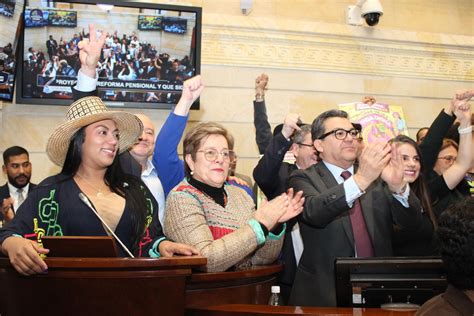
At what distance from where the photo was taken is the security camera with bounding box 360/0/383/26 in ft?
20.3

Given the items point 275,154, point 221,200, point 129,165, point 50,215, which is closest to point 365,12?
point 275,154

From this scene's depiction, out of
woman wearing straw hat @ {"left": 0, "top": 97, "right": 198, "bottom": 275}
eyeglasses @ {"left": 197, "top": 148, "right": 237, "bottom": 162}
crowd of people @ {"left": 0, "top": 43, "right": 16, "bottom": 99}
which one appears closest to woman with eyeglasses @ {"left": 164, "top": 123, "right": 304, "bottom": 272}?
eyeglasses @ {"left": 197, "top": 148, "right": 237, "bottom": 162}

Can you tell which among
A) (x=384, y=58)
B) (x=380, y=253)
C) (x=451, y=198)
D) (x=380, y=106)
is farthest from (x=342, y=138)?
(x=384, y=58)

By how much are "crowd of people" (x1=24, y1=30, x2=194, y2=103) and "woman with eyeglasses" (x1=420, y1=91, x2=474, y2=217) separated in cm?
243

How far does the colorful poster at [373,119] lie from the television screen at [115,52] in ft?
6.02

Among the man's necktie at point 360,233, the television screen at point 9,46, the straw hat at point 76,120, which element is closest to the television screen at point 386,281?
the man's necktie at point 360,233

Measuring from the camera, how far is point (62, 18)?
5.40m

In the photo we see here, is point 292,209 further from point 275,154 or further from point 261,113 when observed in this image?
point 261,113

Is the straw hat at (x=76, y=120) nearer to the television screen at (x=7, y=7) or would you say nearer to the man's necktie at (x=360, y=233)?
the man's necktie at (x=360, y=233)

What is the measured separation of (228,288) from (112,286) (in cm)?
44

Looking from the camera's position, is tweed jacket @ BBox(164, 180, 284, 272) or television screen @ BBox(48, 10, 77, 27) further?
television screen @ BBox(48, 10, 77, 27)

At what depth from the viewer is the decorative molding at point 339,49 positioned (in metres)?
6.06

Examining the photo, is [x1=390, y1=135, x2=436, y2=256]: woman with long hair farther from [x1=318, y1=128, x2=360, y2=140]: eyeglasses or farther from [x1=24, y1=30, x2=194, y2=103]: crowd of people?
[x1=24, y1=30, x2=194, y2=103]: crowd of people

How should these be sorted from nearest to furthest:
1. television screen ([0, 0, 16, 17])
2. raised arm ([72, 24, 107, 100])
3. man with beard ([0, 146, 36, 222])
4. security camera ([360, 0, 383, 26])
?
raised arm ([72, 24, 107, 100]), man with beard ([0, 146, 36, 222]), television screen ([0, 0, 16, 17]), security camera ([360, 0, 383, 26])
